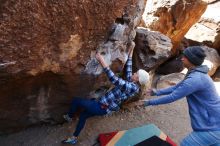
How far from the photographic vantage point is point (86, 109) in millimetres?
4570

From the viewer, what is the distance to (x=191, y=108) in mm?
3750

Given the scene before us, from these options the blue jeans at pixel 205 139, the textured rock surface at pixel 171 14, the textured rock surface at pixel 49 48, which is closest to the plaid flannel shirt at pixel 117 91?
the textured rock surface at pixel 49 48

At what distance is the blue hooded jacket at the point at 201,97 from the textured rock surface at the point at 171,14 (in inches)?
154

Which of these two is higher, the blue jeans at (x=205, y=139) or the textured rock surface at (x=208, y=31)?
the textured rock surface at (x=208, y=31)

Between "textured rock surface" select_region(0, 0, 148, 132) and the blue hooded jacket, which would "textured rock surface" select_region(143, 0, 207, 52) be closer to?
"textured rock surface" select_region(0, 0, 148, 132)

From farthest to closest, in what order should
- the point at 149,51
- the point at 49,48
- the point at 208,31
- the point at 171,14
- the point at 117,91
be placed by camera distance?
1. the point at 208,31
2. the point at 171,14
3. the point at 149,51
4. the point at 117,91
5. the point at 49,48

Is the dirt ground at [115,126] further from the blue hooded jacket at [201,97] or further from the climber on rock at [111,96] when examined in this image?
the blue hooded jacket at [201,97]

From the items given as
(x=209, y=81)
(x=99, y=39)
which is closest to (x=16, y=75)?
(x=99, y=39)

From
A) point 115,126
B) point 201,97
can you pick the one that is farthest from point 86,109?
point 201,97

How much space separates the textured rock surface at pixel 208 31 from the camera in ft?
30.8

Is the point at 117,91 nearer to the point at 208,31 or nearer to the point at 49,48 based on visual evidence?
the point at 49,48

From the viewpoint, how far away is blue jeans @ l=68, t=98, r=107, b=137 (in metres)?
4.53

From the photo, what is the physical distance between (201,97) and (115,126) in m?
2.07

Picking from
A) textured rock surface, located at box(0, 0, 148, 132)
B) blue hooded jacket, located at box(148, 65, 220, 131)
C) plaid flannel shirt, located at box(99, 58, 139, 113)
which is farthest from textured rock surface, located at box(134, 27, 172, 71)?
blue hooded jacket, located at box(148, 65, 220, 131)
